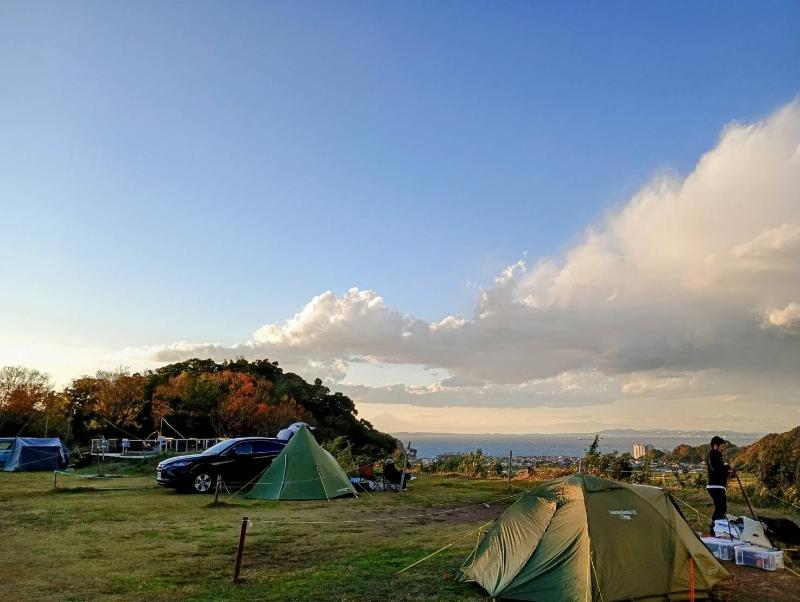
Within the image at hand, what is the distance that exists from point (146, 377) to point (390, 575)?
164 ft

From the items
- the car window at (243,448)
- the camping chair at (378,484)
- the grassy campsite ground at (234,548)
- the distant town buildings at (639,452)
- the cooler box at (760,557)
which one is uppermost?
the distant town buildings at (639,452)

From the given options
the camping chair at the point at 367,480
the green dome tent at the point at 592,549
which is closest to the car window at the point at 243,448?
the camping chair at the point at 367,480

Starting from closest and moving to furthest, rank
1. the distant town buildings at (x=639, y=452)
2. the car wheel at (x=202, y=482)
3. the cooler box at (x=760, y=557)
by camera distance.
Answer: the cooler box at (x=760, y=557)
the car wheel at (x=202, y=482)
the distant town buildings at (x=639, y=452)

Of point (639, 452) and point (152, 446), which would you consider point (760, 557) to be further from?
point (152, 446)

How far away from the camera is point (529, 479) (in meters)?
21.8

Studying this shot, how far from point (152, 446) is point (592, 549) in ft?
119

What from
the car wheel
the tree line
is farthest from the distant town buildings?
the tree line

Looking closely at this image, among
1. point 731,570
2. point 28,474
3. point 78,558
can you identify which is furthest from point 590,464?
point 28,474

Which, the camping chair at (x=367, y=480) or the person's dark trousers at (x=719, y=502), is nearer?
the person's dark trousers at (x=719, y=502)

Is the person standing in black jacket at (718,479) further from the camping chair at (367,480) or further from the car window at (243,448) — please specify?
the car window at (243,448)

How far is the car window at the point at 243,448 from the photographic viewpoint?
18172mm

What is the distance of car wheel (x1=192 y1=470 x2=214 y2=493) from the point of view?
57.4ft

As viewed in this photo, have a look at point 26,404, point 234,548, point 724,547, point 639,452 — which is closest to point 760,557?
point 724,547

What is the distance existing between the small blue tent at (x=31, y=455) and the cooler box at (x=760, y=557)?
86.1 ft
